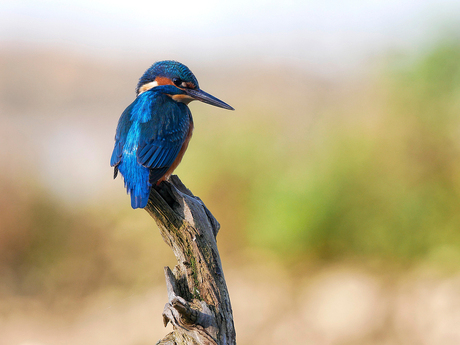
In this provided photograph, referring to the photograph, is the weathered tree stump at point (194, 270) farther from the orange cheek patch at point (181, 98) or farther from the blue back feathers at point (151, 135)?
the orange cheek patch at point (181, 98)

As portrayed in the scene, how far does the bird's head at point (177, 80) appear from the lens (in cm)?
281

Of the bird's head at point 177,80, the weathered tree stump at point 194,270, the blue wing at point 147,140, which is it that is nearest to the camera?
the weathered tree stump at point 194,270

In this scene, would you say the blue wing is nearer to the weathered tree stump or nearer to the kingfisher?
the kingfisher

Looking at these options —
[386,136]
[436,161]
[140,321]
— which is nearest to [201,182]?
[140,321]

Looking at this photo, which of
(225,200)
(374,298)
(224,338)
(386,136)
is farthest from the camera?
(225,200)

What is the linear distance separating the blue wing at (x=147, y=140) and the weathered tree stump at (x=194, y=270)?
0.46 ft

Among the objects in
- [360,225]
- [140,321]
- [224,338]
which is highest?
[360,225]

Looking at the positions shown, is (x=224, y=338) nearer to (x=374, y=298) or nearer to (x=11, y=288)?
(x=374, y=298)

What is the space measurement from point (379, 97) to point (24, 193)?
5.37 meters

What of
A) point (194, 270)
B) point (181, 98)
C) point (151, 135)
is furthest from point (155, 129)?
point (194, 270)

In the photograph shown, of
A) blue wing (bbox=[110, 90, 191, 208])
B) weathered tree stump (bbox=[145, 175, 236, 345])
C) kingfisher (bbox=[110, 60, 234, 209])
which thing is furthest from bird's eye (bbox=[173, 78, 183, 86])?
weathered tree stump (bbox=[145, 175, 236, 345])

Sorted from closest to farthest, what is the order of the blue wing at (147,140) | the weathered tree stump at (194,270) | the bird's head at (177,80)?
the weathered tree stump at (194,270) < the blue wing at (147,140) < the bird's head at (177,80)

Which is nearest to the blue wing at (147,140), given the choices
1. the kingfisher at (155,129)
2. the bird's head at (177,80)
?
the kingfisher at (155,129)

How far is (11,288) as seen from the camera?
5734mm
